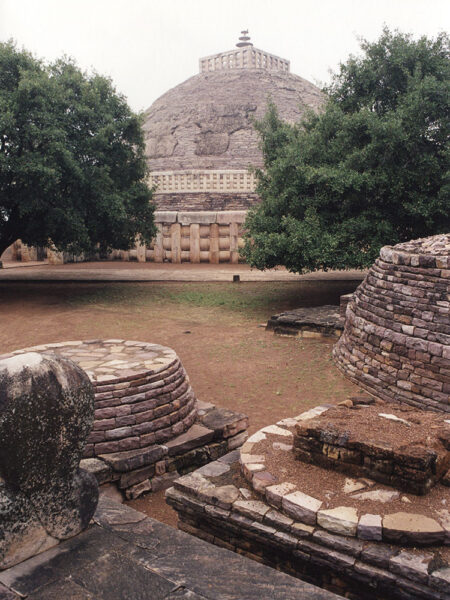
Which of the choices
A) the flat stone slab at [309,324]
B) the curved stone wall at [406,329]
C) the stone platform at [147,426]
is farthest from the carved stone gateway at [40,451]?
the flat stone slab at [309,324]

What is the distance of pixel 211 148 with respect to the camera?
117 ft

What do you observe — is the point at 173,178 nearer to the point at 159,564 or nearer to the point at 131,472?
the point at 131,472

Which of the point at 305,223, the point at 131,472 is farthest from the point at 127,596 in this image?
the point at 305,223

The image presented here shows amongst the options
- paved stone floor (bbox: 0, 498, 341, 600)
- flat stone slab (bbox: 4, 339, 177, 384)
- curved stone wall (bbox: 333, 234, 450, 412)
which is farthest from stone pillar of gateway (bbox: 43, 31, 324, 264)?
paved stone floor (bbox: 0, 498, 341, 600)

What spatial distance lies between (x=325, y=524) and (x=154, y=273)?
16.1 m

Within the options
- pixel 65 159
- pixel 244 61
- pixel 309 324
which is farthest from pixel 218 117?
pixel 309 324

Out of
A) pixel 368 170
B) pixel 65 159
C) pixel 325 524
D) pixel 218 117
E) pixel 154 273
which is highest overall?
pixel 218 117

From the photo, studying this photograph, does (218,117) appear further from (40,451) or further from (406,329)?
(40,451)

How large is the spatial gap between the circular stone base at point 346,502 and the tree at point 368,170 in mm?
7453

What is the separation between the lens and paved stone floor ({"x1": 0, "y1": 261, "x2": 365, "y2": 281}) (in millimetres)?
17547

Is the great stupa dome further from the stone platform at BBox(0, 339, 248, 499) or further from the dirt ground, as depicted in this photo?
the stone platform at BBox(0, 339, 248, 499)

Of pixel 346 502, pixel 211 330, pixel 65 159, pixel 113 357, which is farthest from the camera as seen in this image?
pixel 65 159

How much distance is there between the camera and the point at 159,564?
2.46 m

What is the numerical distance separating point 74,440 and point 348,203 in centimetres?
986
